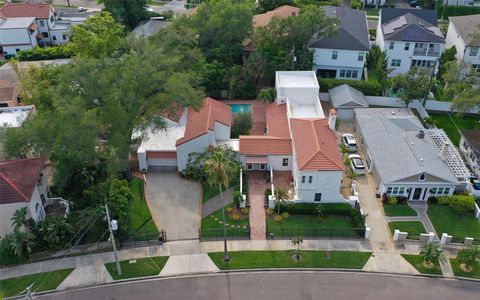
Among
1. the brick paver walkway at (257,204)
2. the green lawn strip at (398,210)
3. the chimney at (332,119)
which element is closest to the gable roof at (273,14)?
the chimney at (332,119)

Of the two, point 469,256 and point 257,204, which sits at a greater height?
point 257,204

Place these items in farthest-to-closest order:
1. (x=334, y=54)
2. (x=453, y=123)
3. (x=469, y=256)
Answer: (x=334, y=54)
(x=453, y=123)
(x=469, y=256)

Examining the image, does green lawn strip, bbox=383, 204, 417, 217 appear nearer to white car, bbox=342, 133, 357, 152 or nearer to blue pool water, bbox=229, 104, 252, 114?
white car, bbox=342, 133, 357, 152

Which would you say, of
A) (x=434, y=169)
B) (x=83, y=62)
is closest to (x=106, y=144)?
(x=83, y=62)

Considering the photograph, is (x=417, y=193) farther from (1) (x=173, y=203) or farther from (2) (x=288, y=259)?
(1) (x=173, y=203)

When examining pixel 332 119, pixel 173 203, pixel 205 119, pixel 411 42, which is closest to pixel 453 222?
pixel 332 119

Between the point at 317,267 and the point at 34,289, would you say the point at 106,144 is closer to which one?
the point at 34,289
